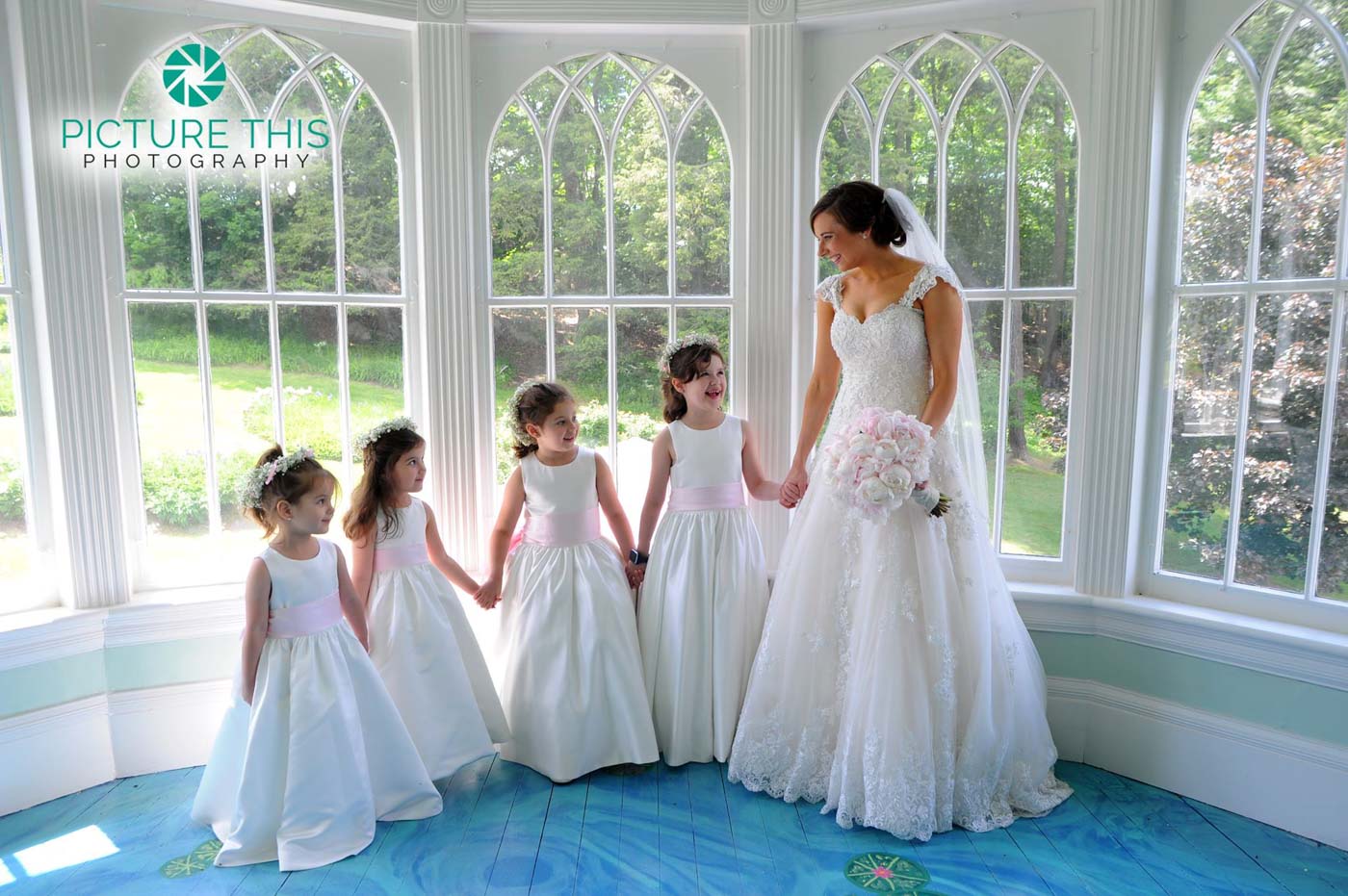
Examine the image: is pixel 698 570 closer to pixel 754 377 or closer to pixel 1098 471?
pixel 754 377

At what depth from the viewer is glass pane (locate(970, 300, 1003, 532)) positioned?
317 centimetres

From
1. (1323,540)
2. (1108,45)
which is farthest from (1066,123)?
(1323,540)

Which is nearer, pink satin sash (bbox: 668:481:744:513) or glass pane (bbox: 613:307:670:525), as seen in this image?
pink satin sash (bbox: 668:481:744:513)

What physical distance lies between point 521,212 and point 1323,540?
2.80 m

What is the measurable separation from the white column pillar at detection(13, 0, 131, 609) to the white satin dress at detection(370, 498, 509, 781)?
2.94ft

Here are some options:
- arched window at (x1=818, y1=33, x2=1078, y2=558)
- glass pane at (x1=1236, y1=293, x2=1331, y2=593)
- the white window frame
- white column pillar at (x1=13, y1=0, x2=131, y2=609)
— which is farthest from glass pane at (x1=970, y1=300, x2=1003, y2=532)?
white column pillar at (x1=13, y1=0, x2=131, y2=609)

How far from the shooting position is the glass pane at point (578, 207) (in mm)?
3270

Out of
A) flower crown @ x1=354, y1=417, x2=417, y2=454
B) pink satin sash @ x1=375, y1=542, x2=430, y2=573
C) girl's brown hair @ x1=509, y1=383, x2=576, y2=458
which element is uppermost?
girl's brown hair @ x1=509, y1=383, x2=576, y2=458

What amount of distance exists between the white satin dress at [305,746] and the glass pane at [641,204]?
1.45 metres

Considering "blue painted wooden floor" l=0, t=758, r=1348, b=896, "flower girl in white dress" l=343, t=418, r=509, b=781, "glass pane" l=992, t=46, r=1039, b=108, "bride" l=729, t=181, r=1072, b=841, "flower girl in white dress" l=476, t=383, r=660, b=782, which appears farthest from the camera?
"glass pane" l=992, t=46, r=1039, b=108

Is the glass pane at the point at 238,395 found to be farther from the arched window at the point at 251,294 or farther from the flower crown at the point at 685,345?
the flower crown at the point at 685,345

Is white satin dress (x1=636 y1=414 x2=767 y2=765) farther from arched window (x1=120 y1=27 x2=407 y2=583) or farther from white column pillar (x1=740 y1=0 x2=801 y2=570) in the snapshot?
arched window (x1=120 y1=27 x2=407 y2=583)

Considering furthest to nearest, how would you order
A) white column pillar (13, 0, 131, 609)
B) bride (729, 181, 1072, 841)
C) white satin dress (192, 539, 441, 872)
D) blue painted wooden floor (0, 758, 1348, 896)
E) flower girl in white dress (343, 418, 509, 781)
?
flower girl in white dress (343, 418, 509, 781), white column pillar (13, 0, 131, 609), bride (729, 181, 1072, 841), white satin dress (192, 539, 441, 872), blue painted wooden floor (0, 758, 1348, 896)

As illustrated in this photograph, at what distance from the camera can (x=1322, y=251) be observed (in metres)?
2.64
